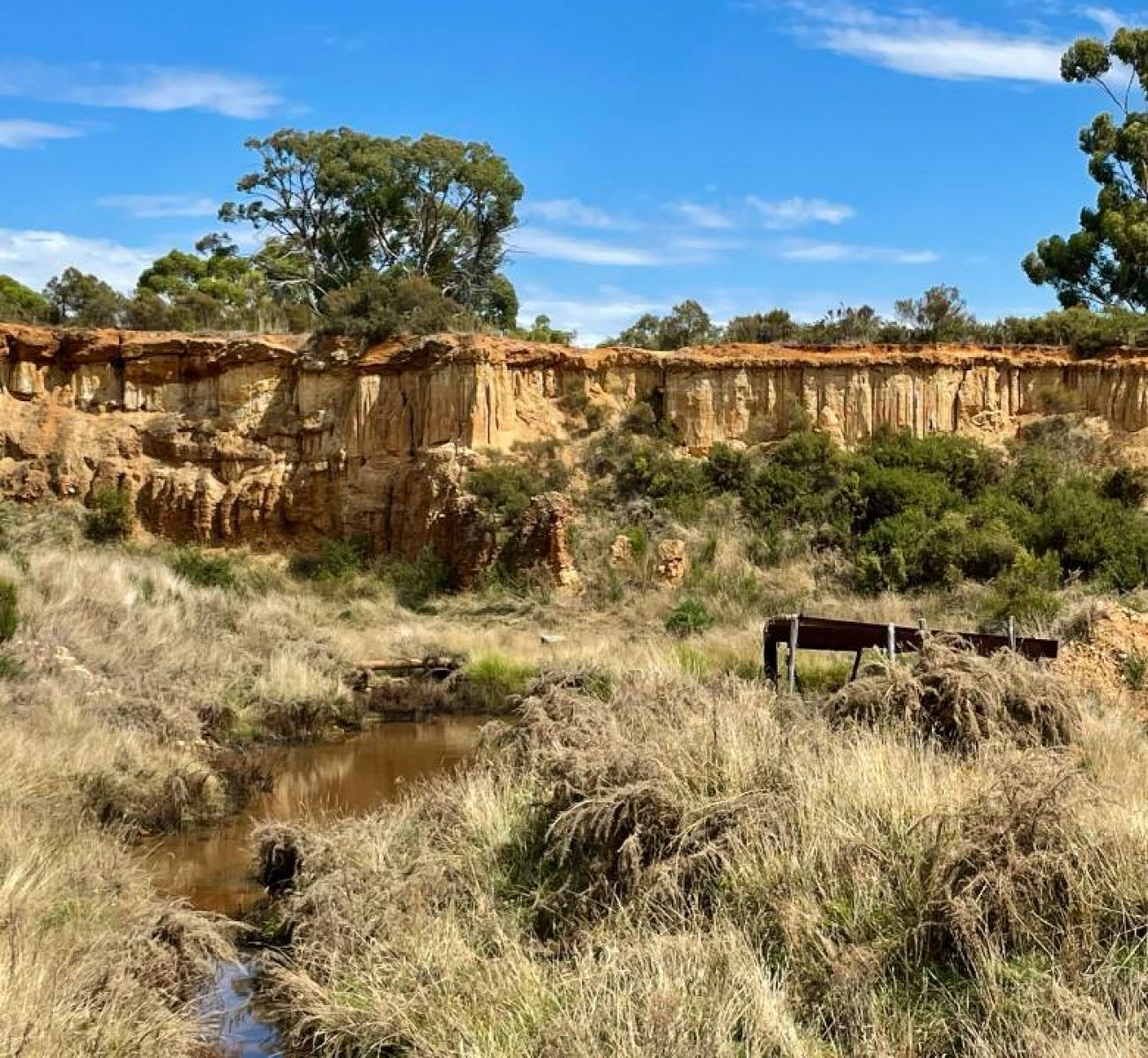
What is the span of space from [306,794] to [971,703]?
7.90m

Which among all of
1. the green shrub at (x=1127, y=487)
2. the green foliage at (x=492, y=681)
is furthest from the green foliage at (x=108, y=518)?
the green shrub at (x=1127, y=487)

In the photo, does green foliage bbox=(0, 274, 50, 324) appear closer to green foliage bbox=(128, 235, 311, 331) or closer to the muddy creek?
green foliage bbox=(128, 235, 311, 331)

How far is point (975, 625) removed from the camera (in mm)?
22047

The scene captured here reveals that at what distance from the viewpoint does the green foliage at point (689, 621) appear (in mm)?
24234

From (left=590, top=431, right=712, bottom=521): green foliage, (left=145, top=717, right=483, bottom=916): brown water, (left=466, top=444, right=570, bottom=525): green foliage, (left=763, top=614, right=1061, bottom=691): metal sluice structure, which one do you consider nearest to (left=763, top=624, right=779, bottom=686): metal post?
(left=763, top=614, right=1061, bottom=691): metal sluice structure

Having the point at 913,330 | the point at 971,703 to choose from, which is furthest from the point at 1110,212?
the point at 971,703

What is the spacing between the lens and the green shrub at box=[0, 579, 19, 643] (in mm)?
16906

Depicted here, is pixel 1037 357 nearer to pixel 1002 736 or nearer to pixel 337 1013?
pixel 1002 736

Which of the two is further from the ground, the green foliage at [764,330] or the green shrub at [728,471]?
the green foliage at [764,330]

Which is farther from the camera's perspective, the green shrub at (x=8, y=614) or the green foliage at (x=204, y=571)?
the green foliage at (x=204, y=571)

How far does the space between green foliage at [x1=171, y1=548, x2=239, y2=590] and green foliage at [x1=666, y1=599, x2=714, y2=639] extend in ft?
33.4

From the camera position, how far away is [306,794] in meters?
14.5

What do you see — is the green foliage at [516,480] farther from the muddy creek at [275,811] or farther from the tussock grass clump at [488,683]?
the muddy creek at [275,811]

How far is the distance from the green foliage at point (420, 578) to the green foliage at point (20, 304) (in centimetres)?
1437
